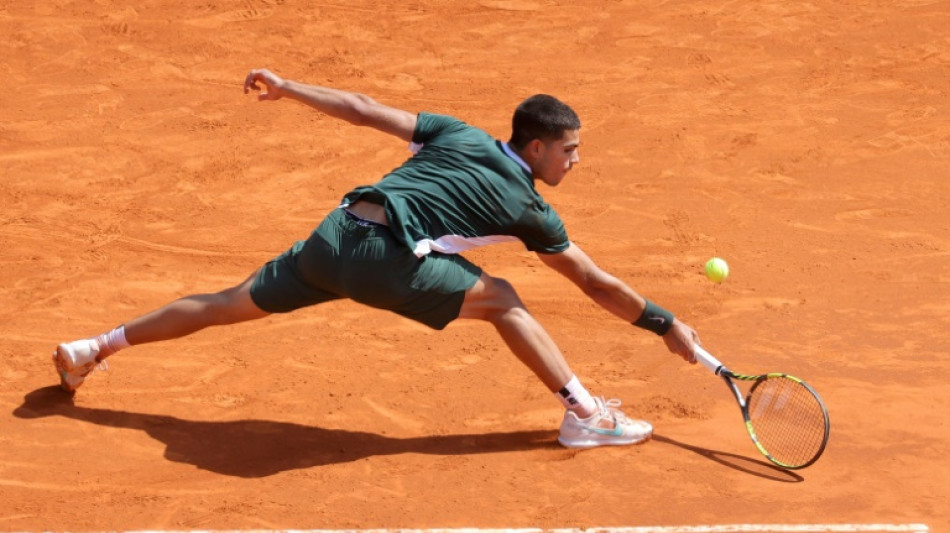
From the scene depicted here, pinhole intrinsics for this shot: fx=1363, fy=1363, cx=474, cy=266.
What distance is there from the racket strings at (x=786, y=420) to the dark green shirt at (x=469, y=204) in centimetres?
131

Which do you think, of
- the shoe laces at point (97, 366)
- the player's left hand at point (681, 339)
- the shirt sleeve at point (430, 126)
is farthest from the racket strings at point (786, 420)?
the shoe laces at point (97, 366)

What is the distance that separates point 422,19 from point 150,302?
5.40 m

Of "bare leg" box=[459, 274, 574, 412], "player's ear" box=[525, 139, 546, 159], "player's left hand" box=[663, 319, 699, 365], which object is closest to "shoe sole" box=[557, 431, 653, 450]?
"bare leg" box=[459, 274, 574, 412]

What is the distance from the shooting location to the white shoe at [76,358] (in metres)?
6.79

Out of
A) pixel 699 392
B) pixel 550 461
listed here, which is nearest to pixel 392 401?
pixel 550 461

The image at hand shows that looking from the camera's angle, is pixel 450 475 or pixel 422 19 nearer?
pixel 450 475

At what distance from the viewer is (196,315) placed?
6652 millimetres

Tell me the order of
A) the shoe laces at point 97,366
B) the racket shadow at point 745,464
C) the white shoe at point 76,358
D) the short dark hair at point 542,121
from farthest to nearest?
the shoe laces at point 97,366 < the white shoe at point 76,358 < the racket shadow at point 745,464 < the short dark hair at point 542,121

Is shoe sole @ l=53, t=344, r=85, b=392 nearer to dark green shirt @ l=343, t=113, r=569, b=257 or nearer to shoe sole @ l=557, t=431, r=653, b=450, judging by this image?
dark green shirt @ l=343, t=113, r=569, b=257

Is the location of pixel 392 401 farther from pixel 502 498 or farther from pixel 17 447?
pixel 17 447

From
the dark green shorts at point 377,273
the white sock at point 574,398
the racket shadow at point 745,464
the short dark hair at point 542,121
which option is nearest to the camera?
the dark green shorts at point 377,273

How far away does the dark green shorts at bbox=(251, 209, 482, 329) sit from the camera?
6.23 metres

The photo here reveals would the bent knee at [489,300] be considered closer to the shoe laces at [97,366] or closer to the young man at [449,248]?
the young man at [449,248]

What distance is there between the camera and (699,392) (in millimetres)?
7301
